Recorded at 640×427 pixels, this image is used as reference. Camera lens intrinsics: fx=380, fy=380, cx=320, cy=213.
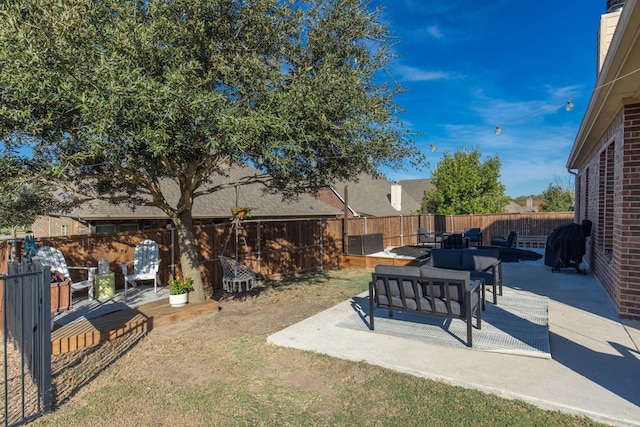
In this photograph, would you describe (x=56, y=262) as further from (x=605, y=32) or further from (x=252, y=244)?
(x=605, y=32)

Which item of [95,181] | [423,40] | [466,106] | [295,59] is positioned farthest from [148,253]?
[466,106]

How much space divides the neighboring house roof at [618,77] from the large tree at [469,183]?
16.7 meters

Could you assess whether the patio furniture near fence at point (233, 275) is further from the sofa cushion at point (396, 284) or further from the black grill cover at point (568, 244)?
the black grill cover at point (568, 244)

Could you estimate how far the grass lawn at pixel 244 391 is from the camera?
3.06m

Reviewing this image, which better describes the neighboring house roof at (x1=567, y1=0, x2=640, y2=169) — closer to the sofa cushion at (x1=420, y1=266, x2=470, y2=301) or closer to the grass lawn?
the sofa cushion at (x1=420, y1=266, x2=470, y2=301)

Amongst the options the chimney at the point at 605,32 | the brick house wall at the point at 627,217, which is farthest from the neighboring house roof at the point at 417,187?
the brick house wall at the point at 627,217

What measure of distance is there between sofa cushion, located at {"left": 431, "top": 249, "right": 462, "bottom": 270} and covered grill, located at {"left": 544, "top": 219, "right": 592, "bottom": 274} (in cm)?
367

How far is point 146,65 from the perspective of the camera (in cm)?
474

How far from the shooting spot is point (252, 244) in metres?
10.1

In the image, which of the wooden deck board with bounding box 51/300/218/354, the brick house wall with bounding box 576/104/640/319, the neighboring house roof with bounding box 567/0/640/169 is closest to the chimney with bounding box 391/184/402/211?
the neighboring house roof with bounding box 567/0/640/169

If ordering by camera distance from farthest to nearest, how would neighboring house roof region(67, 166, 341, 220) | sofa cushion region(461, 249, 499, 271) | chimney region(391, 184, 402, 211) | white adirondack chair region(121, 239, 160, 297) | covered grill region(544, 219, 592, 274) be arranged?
chimney region(391, 184, 402, 211)
neighboring house roof region(67, 166, 341, 220)
covered grill region(544, 219, 592, 274)
white adirondack chair region(121, 239, 160, 297)
sofa cushion region(461, 249, 499, 271)

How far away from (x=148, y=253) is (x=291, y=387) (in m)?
5.13

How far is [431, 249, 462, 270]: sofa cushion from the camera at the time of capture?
22.9ft

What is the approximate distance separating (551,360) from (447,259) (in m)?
3.21
